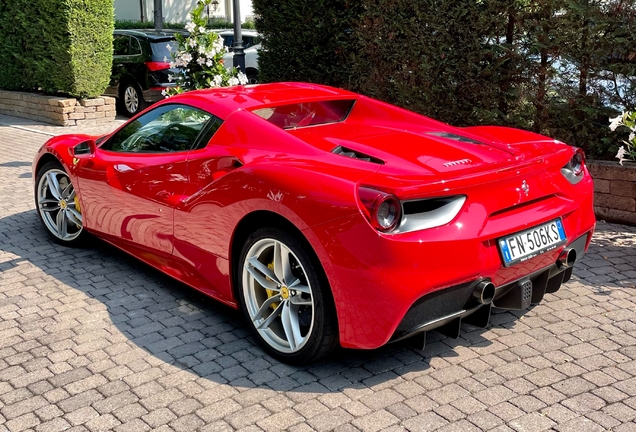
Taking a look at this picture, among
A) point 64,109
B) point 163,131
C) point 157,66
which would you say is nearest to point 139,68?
point 157,66

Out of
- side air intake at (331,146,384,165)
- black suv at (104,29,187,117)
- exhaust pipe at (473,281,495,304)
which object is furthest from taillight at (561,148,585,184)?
black suv at (104,29,187,117)

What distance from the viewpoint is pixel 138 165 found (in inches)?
201

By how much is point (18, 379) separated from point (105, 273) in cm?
168

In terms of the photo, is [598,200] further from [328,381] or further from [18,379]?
[18,379]

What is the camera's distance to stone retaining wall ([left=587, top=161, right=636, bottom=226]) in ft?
22.0

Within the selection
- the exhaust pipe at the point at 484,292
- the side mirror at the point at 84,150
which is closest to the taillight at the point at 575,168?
the exhaust pipe at the point at 484,292

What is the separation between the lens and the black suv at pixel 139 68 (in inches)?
574

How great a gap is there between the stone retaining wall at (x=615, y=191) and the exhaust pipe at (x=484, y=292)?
3517 millimetres

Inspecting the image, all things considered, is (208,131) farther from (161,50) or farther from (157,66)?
(161,50)

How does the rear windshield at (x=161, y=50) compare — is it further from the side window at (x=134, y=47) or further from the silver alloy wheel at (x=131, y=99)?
the silver alloy wheel at (x=131, y=99)

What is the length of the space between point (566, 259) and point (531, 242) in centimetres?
36

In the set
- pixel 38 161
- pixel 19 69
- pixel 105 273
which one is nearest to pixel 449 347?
pixel 105 273

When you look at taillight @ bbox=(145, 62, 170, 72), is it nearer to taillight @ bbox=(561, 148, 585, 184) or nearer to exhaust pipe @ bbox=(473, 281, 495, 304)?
taillight @ bbox=(561, 148, 585, 184)

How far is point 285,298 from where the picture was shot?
13.4ft
